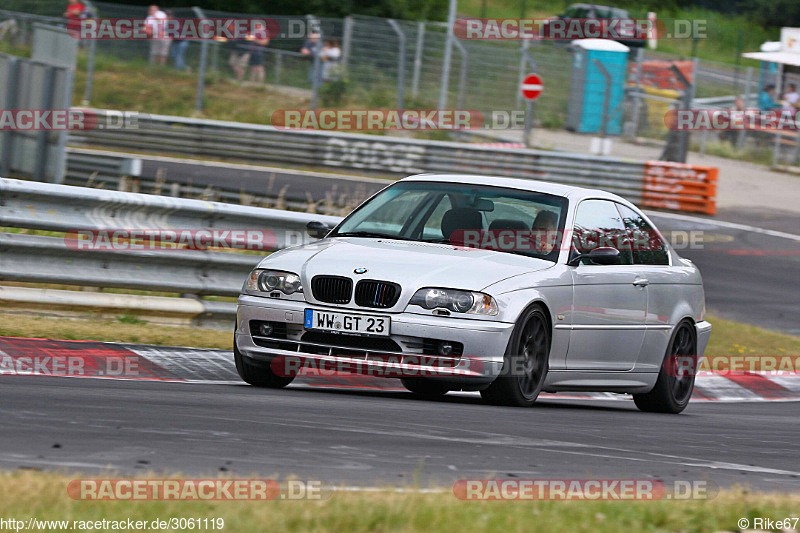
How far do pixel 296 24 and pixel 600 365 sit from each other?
21339 mm

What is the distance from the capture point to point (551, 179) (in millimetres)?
24469

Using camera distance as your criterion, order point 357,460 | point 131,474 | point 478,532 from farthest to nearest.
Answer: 1. point 357,460
2. point 131,474
3. point 478,532

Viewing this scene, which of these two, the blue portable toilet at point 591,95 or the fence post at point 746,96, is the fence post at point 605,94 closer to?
the blue portable toilet at point 591,95

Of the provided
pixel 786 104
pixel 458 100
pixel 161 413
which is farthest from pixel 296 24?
pixel 161 413

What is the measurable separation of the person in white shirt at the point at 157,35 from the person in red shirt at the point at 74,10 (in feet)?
4.59

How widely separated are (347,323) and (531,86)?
21195 millimetres

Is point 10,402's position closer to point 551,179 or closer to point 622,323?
point 622,323

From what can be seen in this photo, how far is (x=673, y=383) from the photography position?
9.84 m

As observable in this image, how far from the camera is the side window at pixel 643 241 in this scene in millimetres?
9562

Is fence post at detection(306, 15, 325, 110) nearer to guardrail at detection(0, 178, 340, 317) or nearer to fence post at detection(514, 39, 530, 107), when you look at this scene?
fence post at detection(514, 39, 530, 107)

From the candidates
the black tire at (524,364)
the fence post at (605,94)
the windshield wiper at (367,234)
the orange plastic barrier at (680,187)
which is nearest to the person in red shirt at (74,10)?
the fence post at (605,94)

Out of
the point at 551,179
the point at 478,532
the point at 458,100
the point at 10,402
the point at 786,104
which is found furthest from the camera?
the point at 786,104

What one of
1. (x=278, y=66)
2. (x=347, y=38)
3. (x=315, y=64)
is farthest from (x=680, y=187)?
(x=278, y=66)

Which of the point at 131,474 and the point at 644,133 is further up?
the point at 644,133
